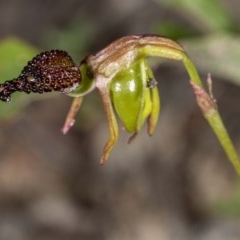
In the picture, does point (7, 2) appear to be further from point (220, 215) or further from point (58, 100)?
point (220, 215)

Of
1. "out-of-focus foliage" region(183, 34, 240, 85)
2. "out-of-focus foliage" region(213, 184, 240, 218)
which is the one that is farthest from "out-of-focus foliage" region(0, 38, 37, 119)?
"out-of-focus foliage" region(213, 184, 240, 218)

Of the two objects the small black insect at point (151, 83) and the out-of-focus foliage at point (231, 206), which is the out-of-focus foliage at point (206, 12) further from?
the small black insect at point (151, 83)

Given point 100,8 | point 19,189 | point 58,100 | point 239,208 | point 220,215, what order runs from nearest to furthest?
point 239,208 → point 220,215 → point 19,189 → point 58,100 → point 100,8

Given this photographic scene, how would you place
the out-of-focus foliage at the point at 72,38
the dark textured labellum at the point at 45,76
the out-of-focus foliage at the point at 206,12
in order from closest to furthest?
1. the dark textured labellum at the point at 45,76
2. the out-of-focus foliage at the point at 206,12
3. the out-of-focus foliage at the point at 72,38

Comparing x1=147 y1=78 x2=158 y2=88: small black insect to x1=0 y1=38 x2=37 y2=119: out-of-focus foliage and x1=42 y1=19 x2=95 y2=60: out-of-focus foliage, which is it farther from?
x1=42 y1=19 x2=95 y2=60: out-of-focus foliage

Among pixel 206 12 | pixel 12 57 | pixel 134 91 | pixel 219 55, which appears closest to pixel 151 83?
pixel 134 91

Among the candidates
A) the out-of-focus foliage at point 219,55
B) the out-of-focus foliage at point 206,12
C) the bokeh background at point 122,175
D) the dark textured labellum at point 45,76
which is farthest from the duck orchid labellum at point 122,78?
the bokeh background at point 122,175

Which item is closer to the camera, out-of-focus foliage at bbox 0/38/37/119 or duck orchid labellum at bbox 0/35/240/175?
duck orchid labellum at bbox 0/35/240/175

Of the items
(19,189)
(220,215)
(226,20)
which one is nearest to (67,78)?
(226,20)

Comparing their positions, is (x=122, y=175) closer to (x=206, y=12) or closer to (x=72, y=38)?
(x=72, y=38)
